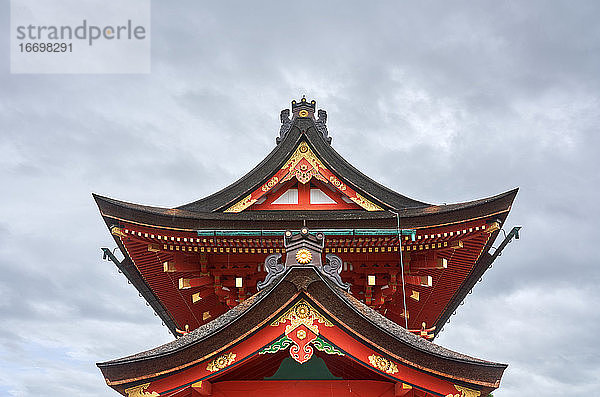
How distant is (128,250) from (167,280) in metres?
1.27

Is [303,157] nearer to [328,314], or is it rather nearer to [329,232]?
[329,232]

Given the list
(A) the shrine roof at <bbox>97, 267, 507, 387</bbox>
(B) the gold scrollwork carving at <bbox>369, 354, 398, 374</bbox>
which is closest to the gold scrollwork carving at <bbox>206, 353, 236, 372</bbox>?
(A) the shrine roof at <bbox>97, 267, 507, 387</bbox>

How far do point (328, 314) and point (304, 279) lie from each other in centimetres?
51

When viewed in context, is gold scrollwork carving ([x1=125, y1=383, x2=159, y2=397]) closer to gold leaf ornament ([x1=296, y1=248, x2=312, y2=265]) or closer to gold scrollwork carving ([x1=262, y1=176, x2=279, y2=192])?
gold leaf ornament ([x1=296, y1=248, x2=312, y2=265])

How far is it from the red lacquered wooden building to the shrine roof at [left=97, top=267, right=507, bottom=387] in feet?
0.04

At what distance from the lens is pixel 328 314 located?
18.6 feet

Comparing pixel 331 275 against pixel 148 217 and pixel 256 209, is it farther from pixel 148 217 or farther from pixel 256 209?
pixel 256 209

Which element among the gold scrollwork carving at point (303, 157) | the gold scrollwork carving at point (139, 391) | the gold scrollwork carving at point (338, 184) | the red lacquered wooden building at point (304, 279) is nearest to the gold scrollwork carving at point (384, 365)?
the red lacquered wooden building at point (304, 279)

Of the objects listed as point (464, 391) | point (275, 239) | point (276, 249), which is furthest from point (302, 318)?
point (276, 249)

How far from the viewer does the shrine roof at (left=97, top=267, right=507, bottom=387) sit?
18.1 feet

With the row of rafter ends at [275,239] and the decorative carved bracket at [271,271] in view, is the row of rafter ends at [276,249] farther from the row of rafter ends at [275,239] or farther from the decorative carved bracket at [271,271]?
the decorative carved bracket at [271,271]

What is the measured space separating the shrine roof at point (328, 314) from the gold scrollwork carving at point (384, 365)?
0.52 feet

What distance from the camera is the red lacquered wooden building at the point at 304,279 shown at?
5652 millimetres

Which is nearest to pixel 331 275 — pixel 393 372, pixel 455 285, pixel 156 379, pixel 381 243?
pixel 393 372
